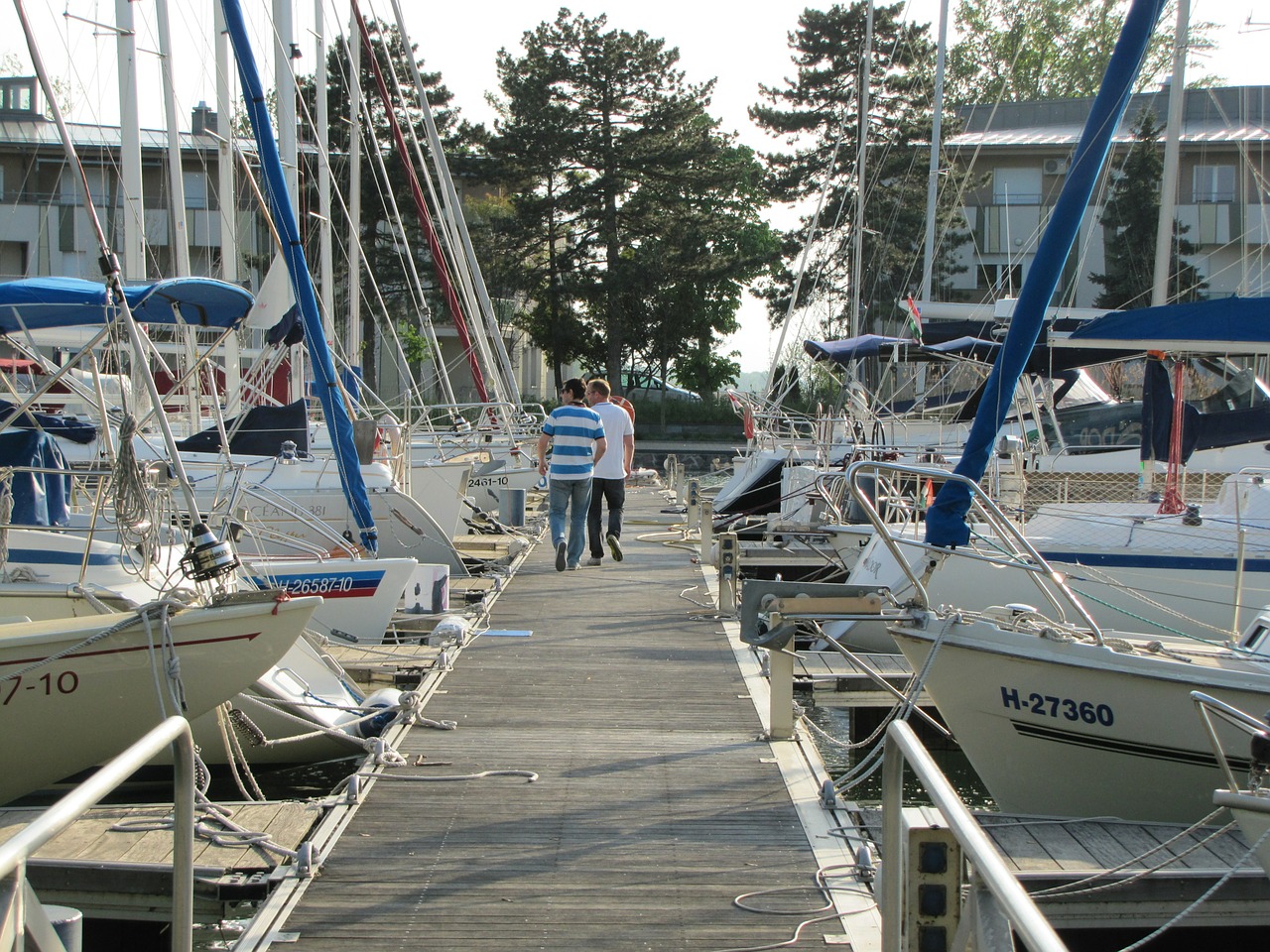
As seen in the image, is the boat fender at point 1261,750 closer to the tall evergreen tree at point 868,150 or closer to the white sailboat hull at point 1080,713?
the white sailboat hull at point 1080,713

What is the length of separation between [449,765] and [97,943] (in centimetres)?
182

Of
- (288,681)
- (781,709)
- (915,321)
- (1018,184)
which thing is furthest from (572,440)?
(1018,184)

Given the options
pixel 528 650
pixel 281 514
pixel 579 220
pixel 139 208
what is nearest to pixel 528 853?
pixel 528 650

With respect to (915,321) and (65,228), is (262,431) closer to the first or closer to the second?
(915,321)

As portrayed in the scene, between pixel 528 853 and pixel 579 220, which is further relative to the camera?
pixel 579 220

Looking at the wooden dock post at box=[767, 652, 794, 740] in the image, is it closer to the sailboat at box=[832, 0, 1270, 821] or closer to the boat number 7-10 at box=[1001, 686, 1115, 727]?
the sailboat at box=[832, 0, 1270, 821]

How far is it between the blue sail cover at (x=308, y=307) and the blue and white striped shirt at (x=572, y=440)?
1952mm

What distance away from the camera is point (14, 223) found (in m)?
41.1

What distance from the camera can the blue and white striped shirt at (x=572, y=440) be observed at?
39.3ft

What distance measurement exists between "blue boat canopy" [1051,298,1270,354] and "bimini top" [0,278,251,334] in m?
5.96

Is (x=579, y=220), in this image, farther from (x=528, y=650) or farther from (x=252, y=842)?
(x=252, y=842)

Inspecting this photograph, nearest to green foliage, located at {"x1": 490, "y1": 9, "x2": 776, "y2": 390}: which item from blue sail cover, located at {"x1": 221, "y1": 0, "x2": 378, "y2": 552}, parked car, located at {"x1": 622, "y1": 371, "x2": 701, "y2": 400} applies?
parked car, located at {"x1": 622, "y1": 371, "x2": 701, "y2": 400}

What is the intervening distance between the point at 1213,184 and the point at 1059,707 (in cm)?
4084

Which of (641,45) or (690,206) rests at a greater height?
(641,45)
